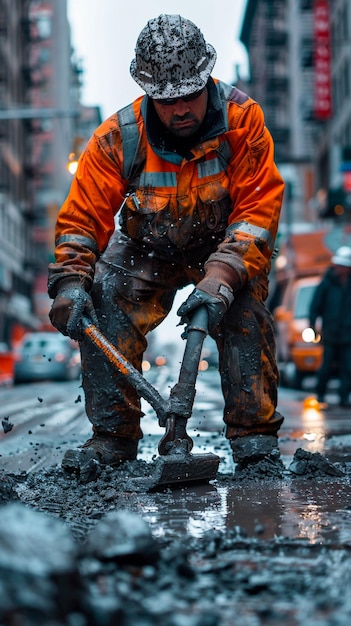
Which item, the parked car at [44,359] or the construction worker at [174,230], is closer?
the construction worker at [174,230]

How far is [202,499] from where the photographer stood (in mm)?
4000

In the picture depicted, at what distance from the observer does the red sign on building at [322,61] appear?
150 feet

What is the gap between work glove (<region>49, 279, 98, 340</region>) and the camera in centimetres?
467

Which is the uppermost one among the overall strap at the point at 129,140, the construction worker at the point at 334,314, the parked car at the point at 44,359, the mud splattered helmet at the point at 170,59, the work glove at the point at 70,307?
the mud splattered helmet at the point at 170,59

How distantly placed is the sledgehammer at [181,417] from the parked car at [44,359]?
70.0ft

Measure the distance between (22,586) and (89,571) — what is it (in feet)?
1.30

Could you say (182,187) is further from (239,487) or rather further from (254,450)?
(239,487)

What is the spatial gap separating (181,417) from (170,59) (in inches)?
59.8

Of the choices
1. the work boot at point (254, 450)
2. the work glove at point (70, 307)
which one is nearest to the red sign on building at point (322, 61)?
the work boot at point (254, 450)

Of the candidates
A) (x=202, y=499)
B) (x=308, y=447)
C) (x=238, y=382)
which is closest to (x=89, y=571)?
(x=202, y=499)

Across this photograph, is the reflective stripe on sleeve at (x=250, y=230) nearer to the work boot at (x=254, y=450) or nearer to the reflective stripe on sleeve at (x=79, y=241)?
the reflective stripe on sleeve at (x=79, y=241)

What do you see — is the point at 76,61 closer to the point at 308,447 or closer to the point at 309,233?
the point at 309,233

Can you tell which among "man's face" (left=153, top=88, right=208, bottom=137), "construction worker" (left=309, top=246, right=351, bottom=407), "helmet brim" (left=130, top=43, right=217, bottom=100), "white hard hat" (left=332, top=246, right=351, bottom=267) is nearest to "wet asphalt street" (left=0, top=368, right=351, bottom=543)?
"man's face" (left=153, top=88, right=208, bottom=137)

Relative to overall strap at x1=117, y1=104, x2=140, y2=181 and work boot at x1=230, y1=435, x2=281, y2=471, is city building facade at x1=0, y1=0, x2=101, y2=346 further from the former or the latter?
work boot at x1=230, y1=435, x2=281, y2=471
